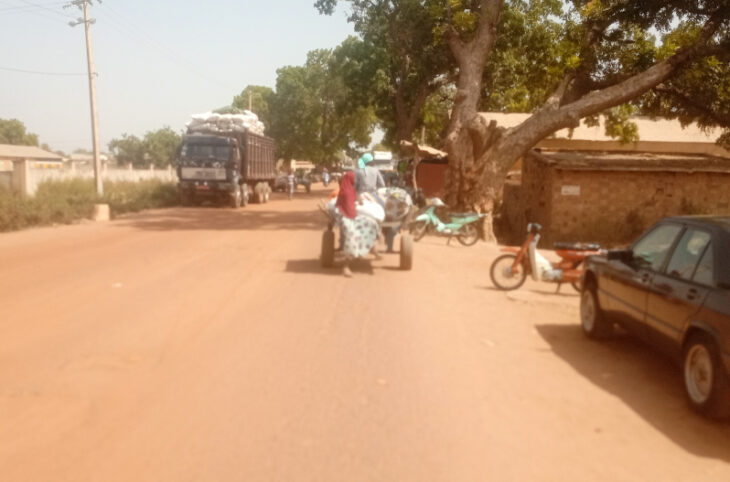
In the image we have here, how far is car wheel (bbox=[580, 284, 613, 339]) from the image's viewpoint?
767cm

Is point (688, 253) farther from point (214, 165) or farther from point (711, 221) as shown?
point (214, 165)

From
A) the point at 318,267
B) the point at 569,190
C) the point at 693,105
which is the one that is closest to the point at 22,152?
the point at 569,190

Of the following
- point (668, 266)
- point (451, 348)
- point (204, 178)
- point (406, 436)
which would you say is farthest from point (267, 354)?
point (204, 178)

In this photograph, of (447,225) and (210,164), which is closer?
(447,225)

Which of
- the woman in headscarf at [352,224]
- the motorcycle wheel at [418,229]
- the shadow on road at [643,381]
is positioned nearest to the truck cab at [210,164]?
the motorcycle wheel at [418,229]

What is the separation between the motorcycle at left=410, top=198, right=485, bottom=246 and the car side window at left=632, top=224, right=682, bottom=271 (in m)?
10.3

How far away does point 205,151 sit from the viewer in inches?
1194

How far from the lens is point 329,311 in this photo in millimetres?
8742

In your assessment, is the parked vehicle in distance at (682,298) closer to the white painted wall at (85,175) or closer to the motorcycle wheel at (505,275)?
the motorcycle wheel at (505,275)

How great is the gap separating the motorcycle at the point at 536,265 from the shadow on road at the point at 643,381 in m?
→ 1.84

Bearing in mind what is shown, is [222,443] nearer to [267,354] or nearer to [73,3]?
[267,354]

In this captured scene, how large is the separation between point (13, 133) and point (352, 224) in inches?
3670

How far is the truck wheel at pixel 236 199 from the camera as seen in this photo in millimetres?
30556

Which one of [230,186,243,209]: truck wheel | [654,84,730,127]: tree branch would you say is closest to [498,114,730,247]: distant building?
[654,84,730,127]: tree branch
